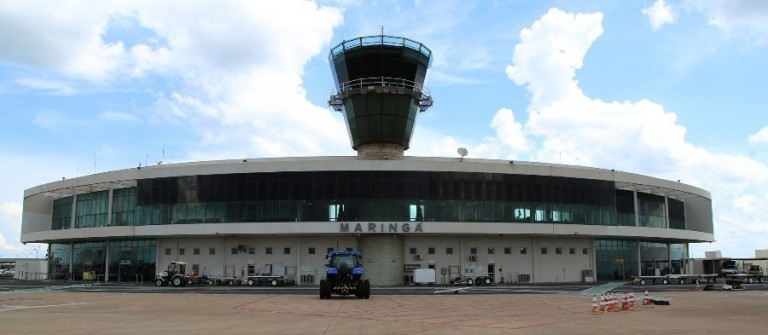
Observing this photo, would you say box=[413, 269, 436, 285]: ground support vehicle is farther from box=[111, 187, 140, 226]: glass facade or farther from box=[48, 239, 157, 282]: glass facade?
box=[111, 187, 140, 226]: glass facade

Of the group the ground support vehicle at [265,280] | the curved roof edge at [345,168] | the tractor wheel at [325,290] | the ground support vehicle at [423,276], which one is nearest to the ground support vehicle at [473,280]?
the ground support vehicle at [423,276]

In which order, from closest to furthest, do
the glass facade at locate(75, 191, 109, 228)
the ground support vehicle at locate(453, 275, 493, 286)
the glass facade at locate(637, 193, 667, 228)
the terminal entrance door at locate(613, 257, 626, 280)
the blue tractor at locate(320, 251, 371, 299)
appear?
the blue tractor at locate(320, 251, 371, 299) < the ground support vehicle at locate(453, 275, 493, 286) < the glass facade at locate(75, 191, 109, 228) < the terminal entrance door at locate(613, 257, 626, 280) < the glass facade at locate(637, 193, 667, 228)

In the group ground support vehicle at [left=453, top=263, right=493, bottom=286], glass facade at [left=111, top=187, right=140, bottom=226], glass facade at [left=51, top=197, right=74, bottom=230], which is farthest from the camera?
glass facade at [left=51, top=197, right=74, bottom=230]

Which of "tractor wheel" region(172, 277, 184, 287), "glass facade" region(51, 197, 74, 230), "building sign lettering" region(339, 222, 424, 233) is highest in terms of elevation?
"glass facade" region(51, 197, 74, 230)

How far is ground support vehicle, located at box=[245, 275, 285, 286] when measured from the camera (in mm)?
65750

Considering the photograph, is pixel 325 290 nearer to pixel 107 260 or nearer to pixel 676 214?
pixel 107 260

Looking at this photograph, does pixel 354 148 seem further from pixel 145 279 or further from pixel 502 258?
pixel 145 279

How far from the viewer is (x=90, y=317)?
28.7 m

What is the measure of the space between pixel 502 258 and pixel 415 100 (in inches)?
775

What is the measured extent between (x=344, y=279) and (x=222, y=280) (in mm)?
27873

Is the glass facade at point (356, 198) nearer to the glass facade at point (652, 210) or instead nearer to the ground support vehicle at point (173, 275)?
the ground support vehicle at point (173, 275)

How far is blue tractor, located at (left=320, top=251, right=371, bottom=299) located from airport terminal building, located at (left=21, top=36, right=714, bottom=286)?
2228cm

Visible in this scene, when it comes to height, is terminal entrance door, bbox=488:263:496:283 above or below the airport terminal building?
below

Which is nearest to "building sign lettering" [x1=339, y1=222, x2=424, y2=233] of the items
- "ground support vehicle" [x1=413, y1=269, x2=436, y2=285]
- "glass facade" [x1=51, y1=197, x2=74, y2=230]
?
"ground support vehicle" [x1=413, y1=269, x2=436, y2=285]
